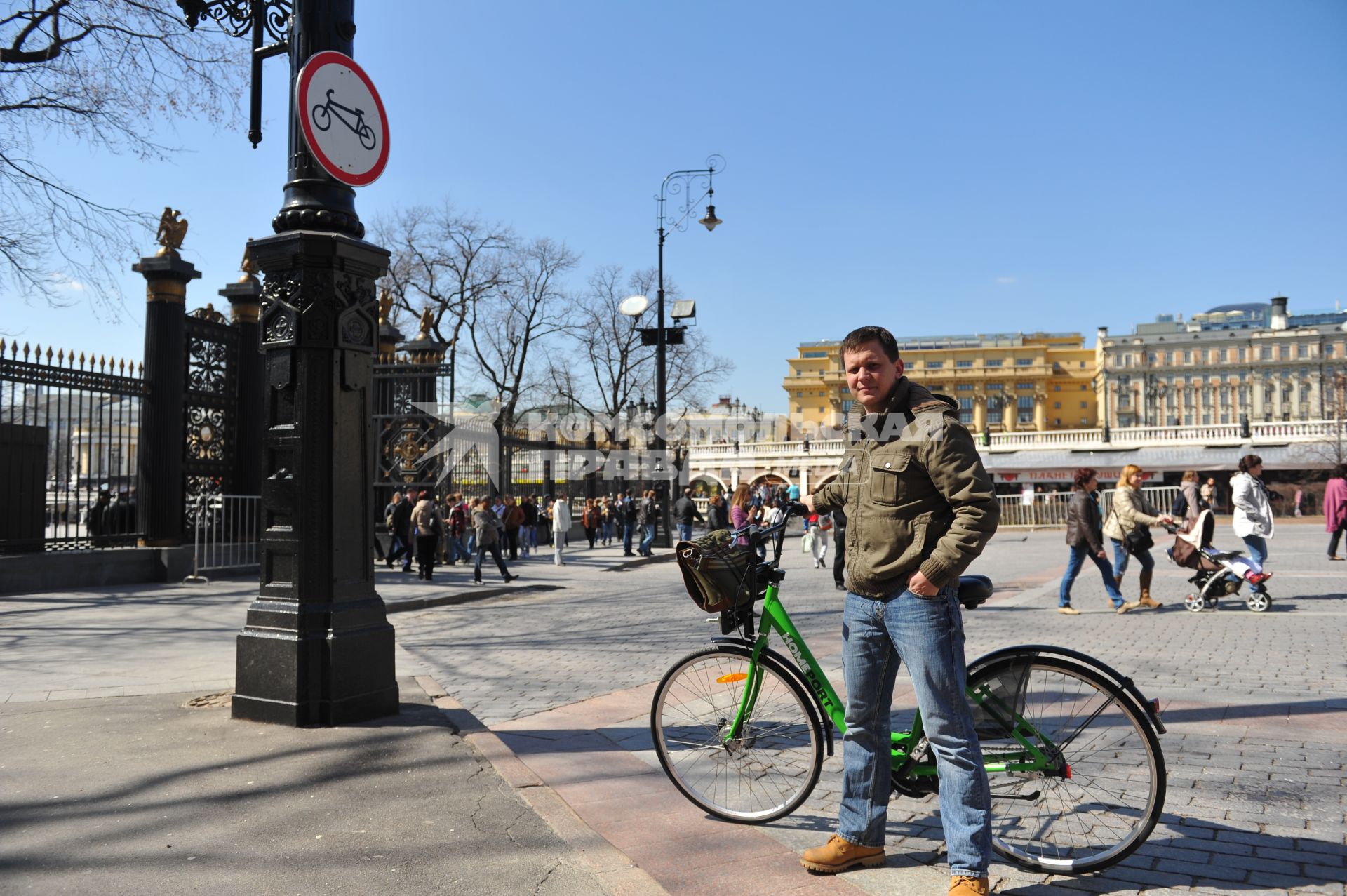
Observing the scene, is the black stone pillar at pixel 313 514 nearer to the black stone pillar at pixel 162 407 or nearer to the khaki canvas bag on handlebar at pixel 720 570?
the khaki canvas bag on handlebar at pixel 720 570

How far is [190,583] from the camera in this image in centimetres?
1350

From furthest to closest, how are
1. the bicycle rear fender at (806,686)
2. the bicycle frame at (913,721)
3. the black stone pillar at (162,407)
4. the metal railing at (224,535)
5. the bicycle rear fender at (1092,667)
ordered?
1. the metal railing at (224,535)
2. the black stone pillar at (162,407)
3. the bicycle rear fender at (806,686)
4. the bicycle frame at (913,721)
5. the bicycle rear fender at (1092,667)

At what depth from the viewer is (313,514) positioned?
5082mm

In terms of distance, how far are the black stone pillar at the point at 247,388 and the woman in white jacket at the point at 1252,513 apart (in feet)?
46.3

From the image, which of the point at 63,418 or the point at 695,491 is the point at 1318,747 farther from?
the point at 695,491

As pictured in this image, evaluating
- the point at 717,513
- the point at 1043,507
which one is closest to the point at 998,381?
the point at 1043,507

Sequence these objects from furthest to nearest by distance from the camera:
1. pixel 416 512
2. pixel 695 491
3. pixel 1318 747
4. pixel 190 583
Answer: pixel 695 491
pixel 416 512
pixel 190 583
pixel 1318 747

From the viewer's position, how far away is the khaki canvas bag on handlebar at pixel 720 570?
11.7 ft

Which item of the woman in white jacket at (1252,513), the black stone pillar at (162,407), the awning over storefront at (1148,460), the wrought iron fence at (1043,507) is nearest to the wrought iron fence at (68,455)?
the black stone pillar at (162,407)

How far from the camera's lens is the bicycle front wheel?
11.8ft

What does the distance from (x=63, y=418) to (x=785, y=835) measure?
41.6ft

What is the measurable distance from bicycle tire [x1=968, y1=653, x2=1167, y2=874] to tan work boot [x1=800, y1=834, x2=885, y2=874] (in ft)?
1.42

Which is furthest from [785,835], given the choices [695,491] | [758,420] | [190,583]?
[758,420]

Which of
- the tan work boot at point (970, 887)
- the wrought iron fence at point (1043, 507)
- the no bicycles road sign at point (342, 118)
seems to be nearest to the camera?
the tan work boot at point (970, 887)
